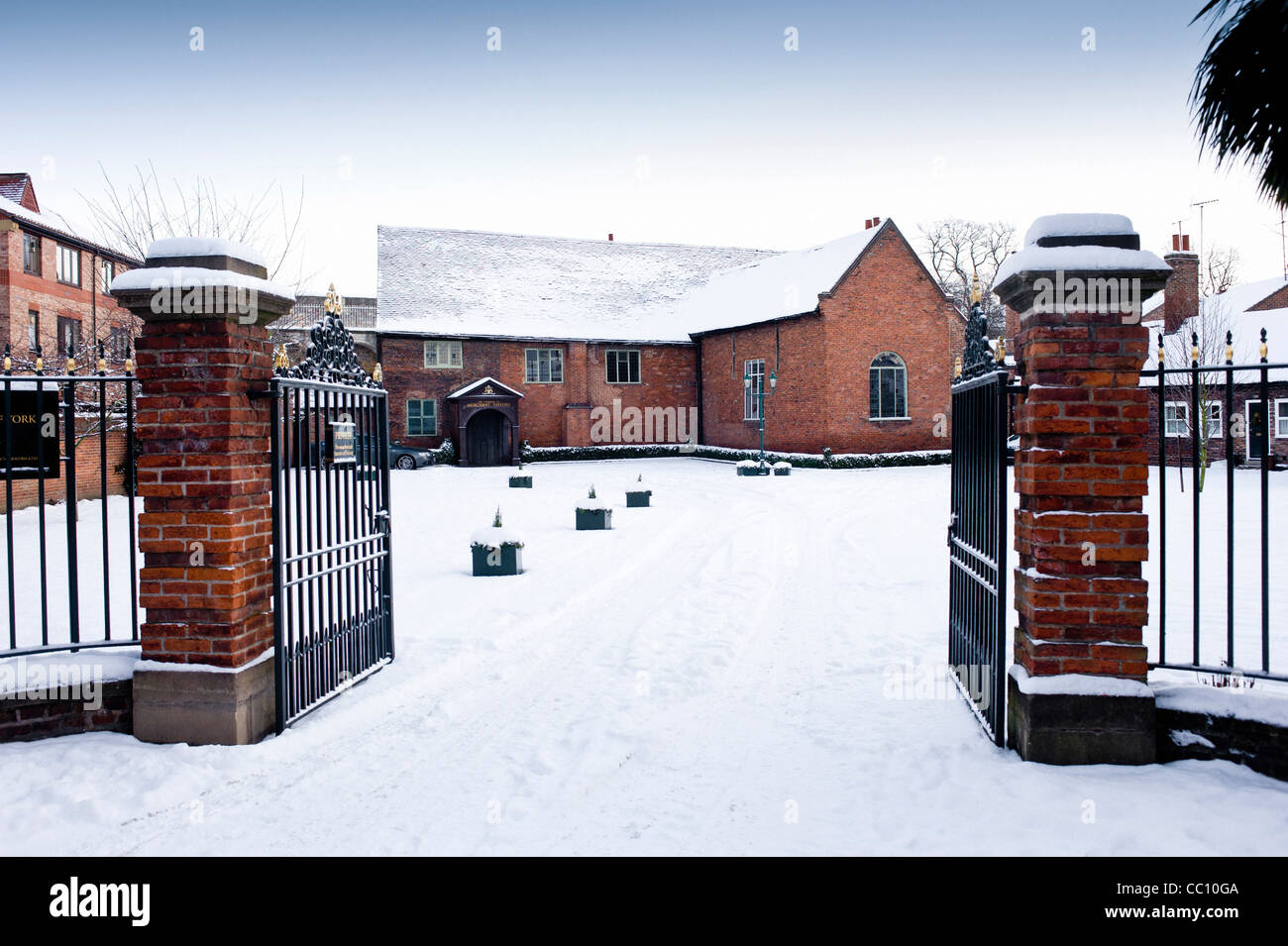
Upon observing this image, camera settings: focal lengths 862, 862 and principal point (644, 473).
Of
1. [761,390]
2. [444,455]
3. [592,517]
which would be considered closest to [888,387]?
[761,390]

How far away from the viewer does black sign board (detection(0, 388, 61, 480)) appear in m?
5.14

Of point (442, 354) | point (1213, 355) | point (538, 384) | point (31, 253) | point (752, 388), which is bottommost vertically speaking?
point (752, 388)

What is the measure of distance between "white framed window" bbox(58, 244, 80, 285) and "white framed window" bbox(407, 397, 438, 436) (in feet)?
44.3

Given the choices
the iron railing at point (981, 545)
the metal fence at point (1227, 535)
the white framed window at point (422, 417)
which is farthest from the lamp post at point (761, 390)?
the iron railing at point (981, 545)

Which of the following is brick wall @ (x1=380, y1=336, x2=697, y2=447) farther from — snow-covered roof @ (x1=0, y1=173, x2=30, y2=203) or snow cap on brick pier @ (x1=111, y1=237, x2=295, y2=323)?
snow cap on brick pier @ (x1=111, y1=237, x2=295, y2=323)

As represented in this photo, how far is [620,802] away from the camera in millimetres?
4301

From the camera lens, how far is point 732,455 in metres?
33.5

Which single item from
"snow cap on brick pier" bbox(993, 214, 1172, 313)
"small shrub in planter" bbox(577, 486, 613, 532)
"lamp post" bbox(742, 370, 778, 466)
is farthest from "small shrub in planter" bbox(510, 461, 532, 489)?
"snow cap on brick pier" bbox(993, 214, 1172, 313)

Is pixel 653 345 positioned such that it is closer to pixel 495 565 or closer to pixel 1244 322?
pixel 1244 322

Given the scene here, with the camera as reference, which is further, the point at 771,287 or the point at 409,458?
the point at 771,287

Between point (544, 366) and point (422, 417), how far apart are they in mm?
5523

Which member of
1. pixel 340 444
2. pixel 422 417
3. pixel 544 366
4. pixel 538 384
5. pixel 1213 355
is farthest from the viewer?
pixel 544 366

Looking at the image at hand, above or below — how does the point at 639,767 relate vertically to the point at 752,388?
below
